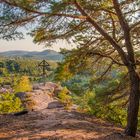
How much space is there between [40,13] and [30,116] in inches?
196

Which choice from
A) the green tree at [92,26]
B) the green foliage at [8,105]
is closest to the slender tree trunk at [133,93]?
the green tree at [92,26]

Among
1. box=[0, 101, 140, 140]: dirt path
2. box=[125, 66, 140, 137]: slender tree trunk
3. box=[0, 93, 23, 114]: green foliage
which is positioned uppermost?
box=[125, 66, 140, 137]: slender tree trunk

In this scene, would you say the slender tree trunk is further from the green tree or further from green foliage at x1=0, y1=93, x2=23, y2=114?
green foliage at x1=0, y1=93, x2=23, y2=114

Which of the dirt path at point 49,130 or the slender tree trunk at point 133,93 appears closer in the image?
the dirt path at point 49,130

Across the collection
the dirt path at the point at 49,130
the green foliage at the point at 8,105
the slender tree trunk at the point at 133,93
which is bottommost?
the green foliage at the point at 8,105

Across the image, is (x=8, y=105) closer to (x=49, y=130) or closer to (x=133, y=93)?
(x=49, y=130)

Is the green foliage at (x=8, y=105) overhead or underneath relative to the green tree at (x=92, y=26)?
underneath

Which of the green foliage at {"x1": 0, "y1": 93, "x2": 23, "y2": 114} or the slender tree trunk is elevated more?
the slender tree trunk

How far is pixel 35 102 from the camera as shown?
20125 millimetres

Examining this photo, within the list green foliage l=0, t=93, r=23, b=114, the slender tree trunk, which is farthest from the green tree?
green foliage l=0, t=93, r=23, b=114

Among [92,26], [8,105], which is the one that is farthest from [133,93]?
[8,105]

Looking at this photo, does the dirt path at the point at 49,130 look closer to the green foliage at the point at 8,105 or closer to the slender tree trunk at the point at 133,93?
the slender tree trunk at the point at 133,93

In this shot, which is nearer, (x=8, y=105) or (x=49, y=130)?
(x=49, y=130)

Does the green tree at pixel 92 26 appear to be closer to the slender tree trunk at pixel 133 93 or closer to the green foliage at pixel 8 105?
the slender tree trunk at pixel 133 93
